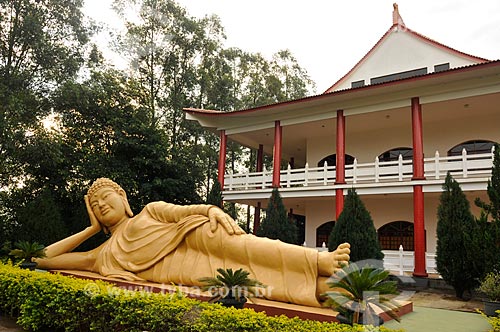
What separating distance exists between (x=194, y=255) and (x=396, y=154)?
10678mm

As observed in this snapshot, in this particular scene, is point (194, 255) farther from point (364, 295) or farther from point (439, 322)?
point (439, 322)

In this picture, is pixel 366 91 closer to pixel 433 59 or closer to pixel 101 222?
pixel 433 59

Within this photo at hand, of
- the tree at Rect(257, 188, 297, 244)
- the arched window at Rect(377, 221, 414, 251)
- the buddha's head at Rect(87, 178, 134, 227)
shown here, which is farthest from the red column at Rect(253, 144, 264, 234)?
the buddha's head at Rect(87, 178, 134, 227)

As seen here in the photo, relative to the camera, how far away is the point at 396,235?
46.2ft

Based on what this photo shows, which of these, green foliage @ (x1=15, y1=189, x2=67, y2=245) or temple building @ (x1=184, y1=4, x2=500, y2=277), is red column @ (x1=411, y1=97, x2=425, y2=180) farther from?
green foliage @ (x1=15, y1=189, x2=67, y2=245)

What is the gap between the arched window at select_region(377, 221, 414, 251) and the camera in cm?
1379

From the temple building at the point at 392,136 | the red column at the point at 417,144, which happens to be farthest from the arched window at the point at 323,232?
the red column at the point at 417,144

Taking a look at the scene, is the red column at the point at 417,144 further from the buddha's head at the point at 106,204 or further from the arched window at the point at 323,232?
the buddha's head at the point at 106,204

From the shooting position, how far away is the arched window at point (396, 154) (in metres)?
14.3

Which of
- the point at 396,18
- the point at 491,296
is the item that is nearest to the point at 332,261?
the point at 491,296

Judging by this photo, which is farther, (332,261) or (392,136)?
(392,136)

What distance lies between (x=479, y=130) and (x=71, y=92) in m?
13.6

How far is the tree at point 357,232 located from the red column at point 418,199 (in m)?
1.33

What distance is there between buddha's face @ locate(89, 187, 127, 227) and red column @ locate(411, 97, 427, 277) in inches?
311
